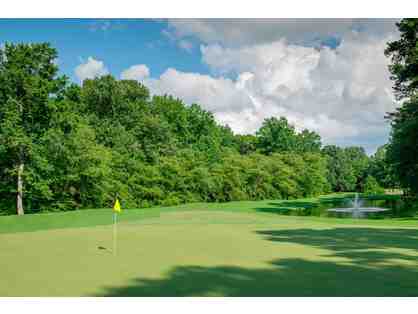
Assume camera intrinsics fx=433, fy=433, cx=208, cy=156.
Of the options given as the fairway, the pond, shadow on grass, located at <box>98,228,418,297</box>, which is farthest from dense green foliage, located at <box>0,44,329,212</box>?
shadow on grass, located at <box>98,228,418,297</box>

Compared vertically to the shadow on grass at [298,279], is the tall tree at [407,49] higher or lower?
higher

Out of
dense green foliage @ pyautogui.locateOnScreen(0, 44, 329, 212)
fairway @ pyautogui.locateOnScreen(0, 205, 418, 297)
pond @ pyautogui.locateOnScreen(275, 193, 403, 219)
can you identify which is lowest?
pond @ pyautogui.locateOnScreen(275, 193, 403, 219)

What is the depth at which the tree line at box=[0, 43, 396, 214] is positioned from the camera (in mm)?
34594

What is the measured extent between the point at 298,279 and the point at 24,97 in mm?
32028

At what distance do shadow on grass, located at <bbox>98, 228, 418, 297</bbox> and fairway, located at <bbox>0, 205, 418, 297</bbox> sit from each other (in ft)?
0.05

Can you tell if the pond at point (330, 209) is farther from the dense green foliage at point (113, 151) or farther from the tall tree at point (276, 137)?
the tall tree at point (276, 137)

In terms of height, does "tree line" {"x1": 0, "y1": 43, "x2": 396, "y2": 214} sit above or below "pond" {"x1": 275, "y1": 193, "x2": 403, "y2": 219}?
above

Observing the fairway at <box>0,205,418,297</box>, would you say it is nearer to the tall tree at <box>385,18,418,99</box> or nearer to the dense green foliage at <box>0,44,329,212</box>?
the tall tree at <box>385,18,418,99</box>

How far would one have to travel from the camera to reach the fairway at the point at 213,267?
288 inches

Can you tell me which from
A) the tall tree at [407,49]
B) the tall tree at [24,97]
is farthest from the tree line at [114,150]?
the tall tree at [407,49]

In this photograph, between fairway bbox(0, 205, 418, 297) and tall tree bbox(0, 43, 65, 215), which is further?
tall tree bbox(0, 43, 65, 215)

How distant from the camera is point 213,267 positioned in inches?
360

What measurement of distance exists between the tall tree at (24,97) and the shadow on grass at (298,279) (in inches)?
1124
